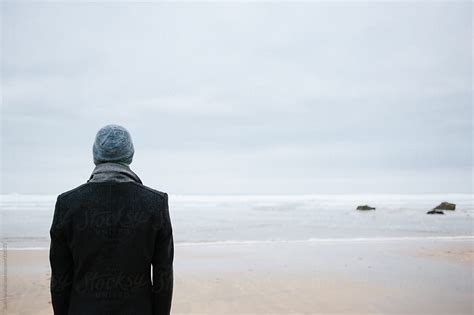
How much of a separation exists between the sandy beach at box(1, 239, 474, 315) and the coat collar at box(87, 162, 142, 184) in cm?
479

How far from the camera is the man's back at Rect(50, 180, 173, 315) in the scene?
7.86 feet

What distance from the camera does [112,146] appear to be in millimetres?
2504

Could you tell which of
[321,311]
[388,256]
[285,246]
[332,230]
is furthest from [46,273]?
[332,230]

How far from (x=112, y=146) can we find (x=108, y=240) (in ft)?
1.76

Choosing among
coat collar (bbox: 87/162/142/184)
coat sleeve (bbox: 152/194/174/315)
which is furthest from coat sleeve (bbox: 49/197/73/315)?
coat sleeve (bbox: 152/194/174/315)

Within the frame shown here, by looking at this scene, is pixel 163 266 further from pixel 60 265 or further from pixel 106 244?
pixel 60 265

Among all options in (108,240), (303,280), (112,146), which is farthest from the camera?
(303,280)

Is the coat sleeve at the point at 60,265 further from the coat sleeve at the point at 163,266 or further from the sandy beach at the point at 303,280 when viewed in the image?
the sandy beach at the point at 303,280

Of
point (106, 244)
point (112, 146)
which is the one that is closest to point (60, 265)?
point (106, 244)

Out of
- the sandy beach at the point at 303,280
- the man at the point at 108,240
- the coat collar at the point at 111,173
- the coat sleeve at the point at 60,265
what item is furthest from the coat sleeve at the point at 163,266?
the sandy beach at the point at 303,280

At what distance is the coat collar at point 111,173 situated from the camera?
2.46 m

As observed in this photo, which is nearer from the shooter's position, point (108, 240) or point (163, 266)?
point (108, 240)

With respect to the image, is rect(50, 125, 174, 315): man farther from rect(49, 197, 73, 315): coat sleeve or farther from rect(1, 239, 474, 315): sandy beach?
rect(1, 239, 474, 315): sandy beach

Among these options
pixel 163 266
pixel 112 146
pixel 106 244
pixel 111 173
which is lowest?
pixel 163 266
